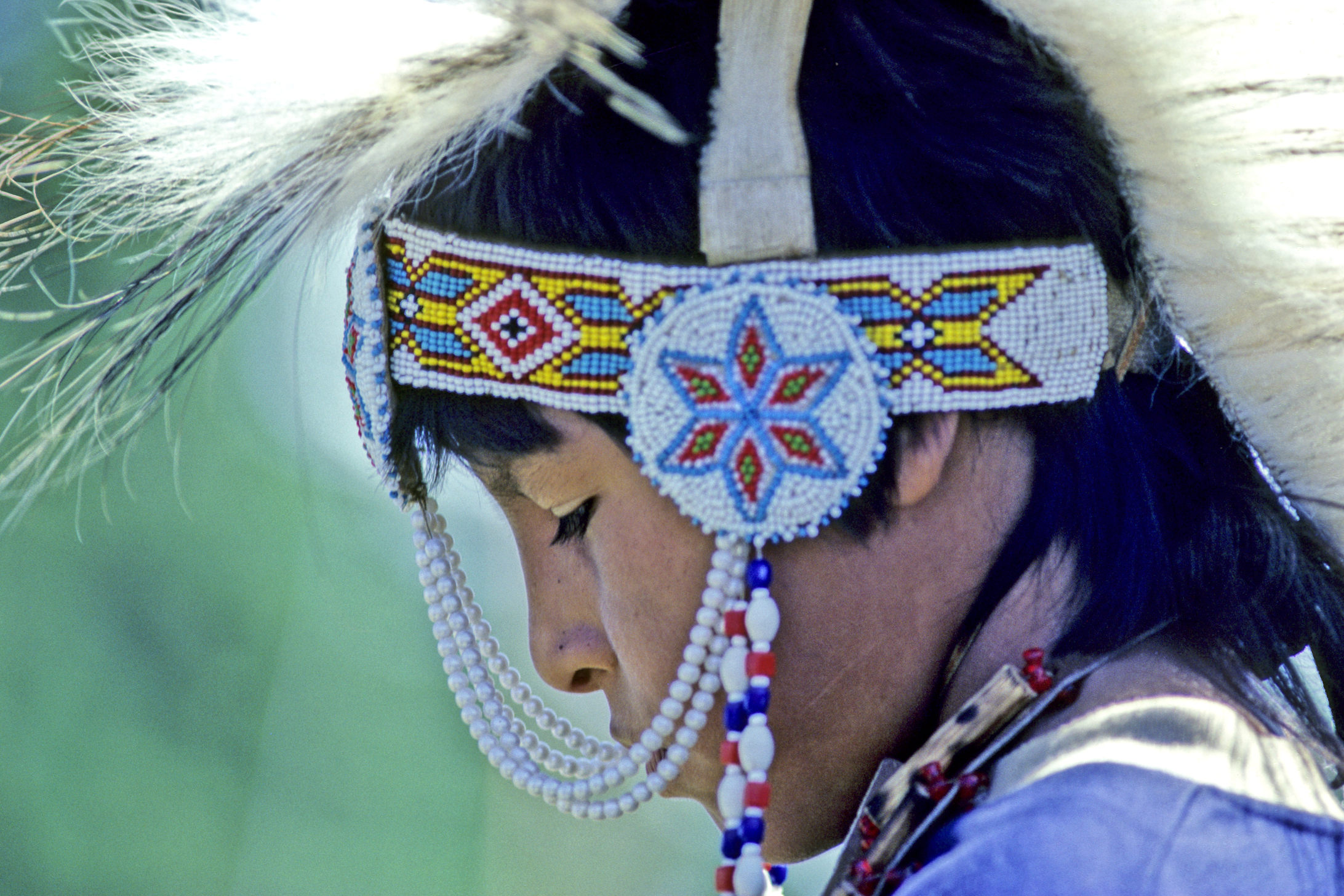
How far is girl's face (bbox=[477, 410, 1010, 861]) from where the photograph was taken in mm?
1428

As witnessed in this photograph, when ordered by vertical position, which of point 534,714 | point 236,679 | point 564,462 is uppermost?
point 564,462

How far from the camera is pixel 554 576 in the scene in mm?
1570

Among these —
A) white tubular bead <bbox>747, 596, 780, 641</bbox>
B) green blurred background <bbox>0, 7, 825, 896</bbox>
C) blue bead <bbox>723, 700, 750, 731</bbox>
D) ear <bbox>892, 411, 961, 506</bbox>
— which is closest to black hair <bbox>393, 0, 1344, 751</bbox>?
ear <bbox>892, 411, 961, 506</bbox>

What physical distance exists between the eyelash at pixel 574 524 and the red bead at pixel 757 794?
1.13 feet

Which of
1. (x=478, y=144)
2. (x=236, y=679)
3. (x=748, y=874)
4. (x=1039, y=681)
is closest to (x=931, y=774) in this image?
(x=1039, y=681)

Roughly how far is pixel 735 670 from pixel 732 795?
0.14 meters

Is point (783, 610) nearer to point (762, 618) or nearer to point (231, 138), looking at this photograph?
point (762, 618)

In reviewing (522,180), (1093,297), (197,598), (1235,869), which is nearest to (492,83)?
(522,180)

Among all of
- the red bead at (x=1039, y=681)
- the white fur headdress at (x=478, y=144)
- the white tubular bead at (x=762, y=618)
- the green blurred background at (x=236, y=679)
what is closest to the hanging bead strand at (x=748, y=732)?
the white tubular bead at (x=762, y=618)

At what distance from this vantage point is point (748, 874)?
1.41 meters

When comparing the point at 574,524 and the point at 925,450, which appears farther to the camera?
the point at 574,524

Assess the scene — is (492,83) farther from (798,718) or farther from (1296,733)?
(1296,733)

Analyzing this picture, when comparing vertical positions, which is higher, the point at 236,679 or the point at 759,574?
the point at 759,574

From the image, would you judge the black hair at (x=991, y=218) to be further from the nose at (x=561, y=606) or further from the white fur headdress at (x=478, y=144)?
the nose at (x=561, y=606)
